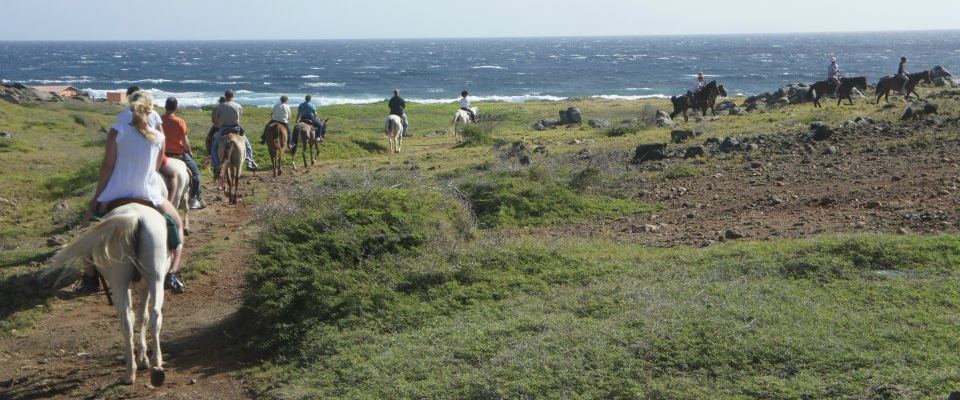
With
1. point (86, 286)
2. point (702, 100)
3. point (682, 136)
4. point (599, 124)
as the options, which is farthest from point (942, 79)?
point (86, 286)

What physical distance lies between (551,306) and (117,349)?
3927 millimetres

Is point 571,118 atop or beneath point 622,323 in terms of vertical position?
beneath

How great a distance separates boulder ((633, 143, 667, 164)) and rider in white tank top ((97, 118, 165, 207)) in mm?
11980

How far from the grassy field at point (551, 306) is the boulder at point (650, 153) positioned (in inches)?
202

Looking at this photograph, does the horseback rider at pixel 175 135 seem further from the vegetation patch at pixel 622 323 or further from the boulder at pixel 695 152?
the boulder at pixel 695 152

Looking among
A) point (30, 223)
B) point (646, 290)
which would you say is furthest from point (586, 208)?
point (30, 223)

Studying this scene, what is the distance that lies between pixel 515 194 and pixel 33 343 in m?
6.73

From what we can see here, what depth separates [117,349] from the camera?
805cm

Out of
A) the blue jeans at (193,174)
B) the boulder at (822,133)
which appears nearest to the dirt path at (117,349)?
the blue jeans at (193,174)

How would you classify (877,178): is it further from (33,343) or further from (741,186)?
(33,343)

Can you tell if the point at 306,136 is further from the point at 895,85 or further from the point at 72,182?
the point at 895,85

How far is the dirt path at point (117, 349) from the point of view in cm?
706

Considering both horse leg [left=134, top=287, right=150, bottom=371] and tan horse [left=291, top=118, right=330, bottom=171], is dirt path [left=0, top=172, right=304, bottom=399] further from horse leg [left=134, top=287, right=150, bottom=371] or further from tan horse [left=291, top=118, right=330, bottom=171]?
tan horse [left=291, top=118, right=330, bottom=171]

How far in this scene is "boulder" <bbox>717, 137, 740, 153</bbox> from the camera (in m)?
17.9
